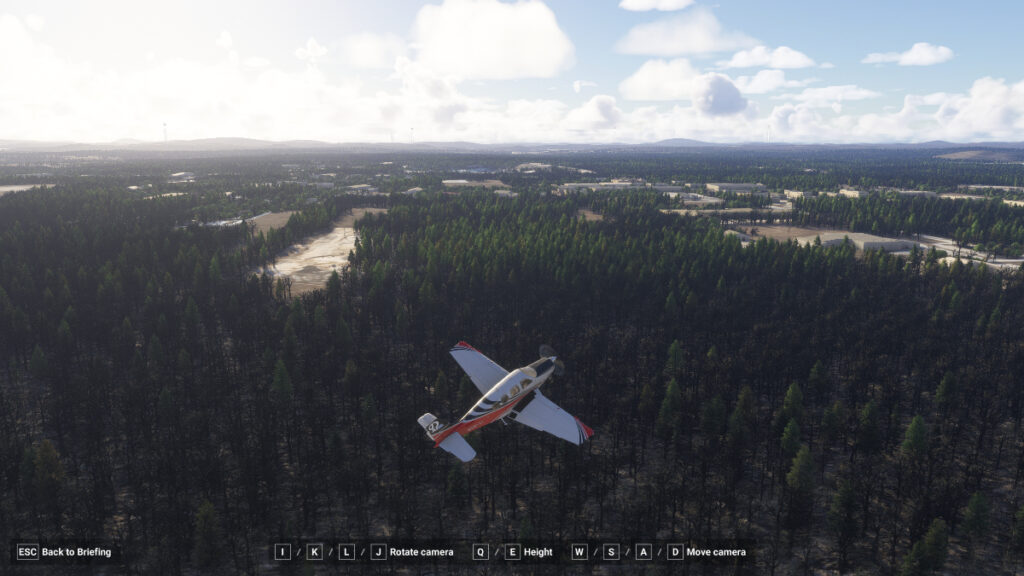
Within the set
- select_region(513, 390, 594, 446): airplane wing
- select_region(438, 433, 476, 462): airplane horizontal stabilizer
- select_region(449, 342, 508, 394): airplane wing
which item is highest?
select_region(449, 342, 508, 394): airplane wing

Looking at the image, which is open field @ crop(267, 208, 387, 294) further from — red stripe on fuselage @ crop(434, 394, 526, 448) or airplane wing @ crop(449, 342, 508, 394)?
red stripe on fuselage @ crop(434, 394, 526, 448)

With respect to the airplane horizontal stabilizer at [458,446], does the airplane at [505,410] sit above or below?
above

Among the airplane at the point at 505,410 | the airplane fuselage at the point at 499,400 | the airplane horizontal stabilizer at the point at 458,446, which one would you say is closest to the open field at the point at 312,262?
the airplane at the point at 505,410

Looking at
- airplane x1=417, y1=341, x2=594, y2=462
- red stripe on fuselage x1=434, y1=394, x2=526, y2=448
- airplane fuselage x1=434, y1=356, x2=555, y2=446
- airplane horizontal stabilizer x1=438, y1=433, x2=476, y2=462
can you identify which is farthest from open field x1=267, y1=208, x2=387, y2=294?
airplane horizontal stabilizer x1=438, y1=433, x2=476, y2=462

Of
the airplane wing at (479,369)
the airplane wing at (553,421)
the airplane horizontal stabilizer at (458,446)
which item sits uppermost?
the airplane wing at (479,369)

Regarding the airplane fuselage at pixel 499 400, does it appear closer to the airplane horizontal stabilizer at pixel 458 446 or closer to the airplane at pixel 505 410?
the airplane at pixel 505 410

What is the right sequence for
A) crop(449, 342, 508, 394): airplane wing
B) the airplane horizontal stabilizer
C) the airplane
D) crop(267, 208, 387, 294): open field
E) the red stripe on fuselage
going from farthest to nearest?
1. crop(267, 208, 387, 294): open field
2. crop(449, 342, 508, 394): airplane wing
3. the red stripe on fuselage
4. the airplane
5. the airplane horizontal stabilizer

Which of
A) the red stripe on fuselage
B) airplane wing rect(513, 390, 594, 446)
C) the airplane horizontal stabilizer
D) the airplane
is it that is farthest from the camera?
airplane wing rect(513, 390, 594, 446)

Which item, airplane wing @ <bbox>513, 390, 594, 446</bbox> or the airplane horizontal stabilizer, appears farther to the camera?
airplane wing @ <bbox>513, 390, 594, 446</bbox>
